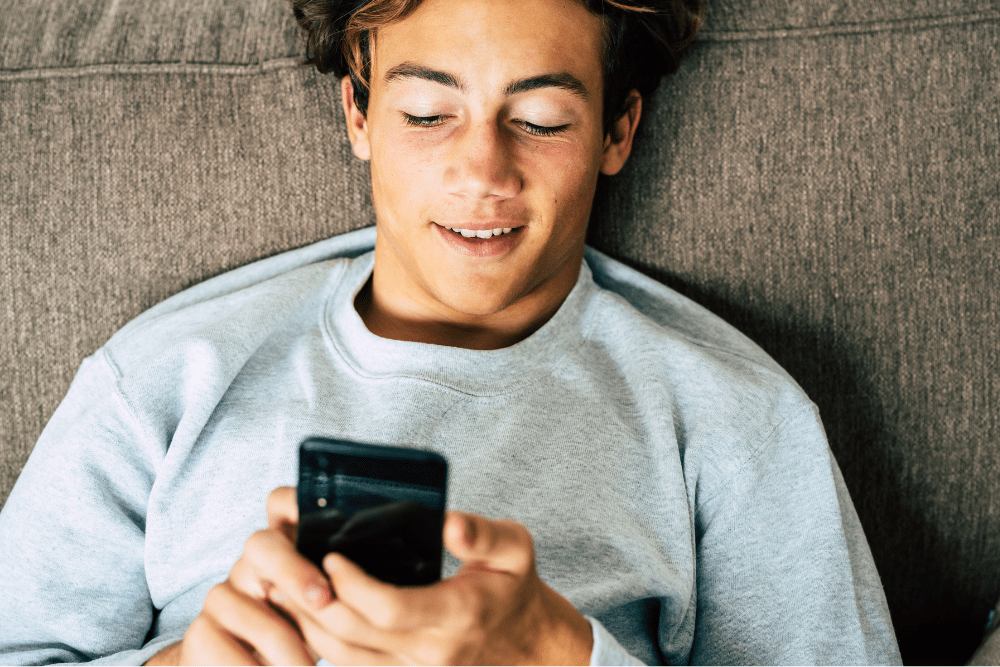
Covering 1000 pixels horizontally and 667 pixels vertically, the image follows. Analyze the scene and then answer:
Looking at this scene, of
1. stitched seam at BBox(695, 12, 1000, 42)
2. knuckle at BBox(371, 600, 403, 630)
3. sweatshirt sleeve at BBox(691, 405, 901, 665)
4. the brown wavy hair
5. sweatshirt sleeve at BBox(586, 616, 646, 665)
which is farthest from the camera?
stitched seam at BBox(695, 12, 1000, 42)

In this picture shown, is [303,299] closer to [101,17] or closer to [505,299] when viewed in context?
[505,299]

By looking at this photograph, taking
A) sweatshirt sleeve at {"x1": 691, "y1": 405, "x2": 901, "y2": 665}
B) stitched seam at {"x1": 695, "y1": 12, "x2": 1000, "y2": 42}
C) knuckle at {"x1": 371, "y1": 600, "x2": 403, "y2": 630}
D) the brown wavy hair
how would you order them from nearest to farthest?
knuckle at {"x1": 371, "y1": 600, "x2": 403, "y2": 630} → sweatshirt sleeve at {"x1": 691, "y1": 405, "x2": 901, "y2": 665} → the brown wavy hair → stitched seam at {"x1": 695, "y1": 12, "x2": 1000, "y2": 42}

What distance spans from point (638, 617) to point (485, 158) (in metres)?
0.60

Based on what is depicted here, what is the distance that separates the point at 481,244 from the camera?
0.86 metres

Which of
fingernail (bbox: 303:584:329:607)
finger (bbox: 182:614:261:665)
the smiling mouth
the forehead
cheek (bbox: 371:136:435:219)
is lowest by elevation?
finger (bbox: 182:614:261:665)

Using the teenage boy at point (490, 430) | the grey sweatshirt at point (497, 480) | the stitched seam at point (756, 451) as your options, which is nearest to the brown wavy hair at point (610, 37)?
the teenage boy at point (490, 430)

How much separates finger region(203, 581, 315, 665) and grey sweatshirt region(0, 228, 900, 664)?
28 centimetres

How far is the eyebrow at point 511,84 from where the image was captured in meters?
0.83

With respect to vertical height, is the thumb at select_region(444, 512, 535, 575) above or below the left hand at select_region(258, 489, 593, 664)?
above

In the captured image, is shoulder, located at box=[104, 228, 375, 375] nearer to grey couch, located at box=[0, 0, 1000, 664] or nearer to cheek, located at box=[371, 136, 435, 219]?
grey couch, located at box=[0, 0, 1000, 664]

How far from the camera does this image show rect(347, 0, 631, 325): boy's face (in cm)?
82

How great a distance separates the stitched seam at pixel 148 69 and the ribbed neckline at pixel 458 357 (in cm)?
39

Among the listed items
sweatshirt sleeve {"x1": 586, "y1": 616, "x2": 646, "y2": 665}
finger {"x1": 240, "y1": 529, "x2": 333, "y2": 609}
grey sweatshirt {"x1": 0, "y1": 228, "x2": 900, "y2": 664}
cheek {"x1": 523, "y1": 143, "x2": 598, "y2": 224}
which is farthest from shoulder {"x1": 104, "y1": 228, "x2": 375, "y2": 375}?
sweatshirt sleeve {"x1": 586, "y1": 616, "x2": 646, "y2": 665}

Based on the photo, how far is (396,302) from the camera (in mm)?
1012
